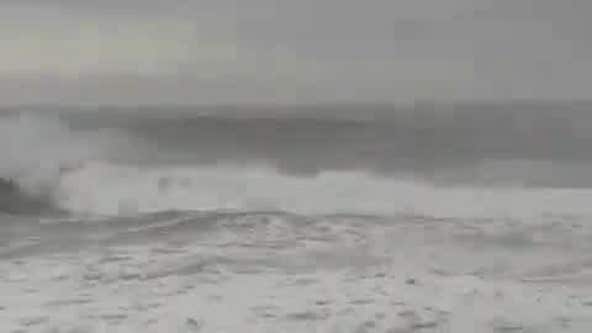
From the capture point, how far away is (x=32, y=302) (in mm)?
5930

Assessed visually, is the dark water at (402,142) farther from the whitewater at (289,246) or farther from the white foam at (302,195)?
the white foam at (302,195)

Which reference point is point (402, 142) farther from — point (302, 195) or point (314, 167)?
point (302, 195)

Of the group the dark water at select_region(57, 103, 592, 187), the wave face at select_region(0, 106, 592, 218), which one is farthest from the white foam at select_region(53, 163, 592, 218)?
the dark water at select_region(57, 103, 592, 187)

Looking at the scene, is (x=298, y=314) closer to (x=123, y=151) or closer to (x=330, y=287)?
(x=330, y=287)

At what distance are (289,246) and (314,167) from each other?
496 inches

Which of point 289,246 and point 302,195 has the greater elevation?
point 289,246

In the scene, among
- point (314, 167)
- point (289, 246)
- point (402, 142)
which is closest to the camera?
point (289, 246)

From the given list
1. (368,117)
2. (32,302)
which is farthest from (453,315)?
(368,117)

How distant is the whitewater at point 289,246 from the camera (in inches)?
220

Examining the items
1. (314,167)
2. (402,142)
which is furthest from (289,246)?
(402,142)

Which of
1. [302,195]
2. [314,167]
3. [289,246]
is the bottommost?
[314,167]

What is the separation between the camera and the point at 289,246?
8.13 metres

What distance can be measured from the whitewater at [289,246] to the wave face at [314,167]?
0.28 ft

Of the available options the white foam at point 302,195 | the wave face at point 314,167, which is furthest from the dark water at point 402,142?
the white foam at point 302,195
